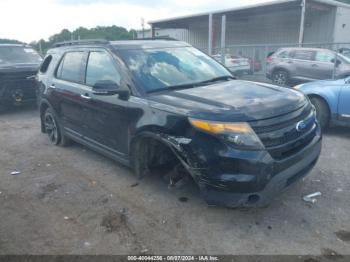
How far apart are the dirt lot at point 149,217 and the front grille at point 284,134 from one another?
74cm

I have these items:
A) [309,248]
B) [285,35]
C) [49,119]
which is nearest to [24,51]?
[49,119]

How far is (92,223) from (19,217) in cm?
86

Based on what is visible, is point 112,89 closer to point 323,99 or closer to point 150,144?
point 150,144

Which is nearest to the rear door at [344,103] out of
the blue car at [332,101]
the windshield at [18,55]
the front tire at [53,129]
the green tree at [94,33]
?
the blue car at [332,101]

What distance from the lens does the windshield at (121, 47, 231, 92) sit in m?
4.00

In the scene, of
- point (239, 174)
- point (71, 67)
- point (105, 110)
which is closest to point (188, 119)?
point (239, 174)

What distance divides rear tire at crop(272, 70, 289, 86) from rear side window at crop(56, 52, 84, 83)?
9.46 meters

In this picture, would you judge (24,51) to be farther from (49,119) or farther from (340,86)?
(340,86)

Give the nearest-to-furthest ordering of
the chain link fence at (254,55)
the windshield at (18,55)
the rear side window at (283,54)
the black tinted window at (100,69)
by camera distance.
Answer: the black tinted window at (100,69) → the windshield at (18,55) → the rear side window at (283,54) → the chain link fence at (254,55)

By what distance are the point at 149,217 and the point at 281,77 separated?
10993mm

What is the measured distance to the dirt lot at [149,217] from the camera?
308cm

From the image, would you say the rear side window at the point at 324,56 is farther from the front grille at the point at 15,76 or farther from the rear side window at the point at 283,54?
the front grille at the point at 15,76

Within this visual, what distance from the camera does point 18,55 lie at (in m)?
10.3

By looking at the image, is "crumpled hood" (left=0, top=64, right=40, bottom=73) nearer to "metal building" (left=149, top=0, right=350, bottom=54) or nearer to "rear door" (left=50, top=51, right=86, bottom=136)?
"rear door" (left=50, top=51, right=86, bottom=136)
